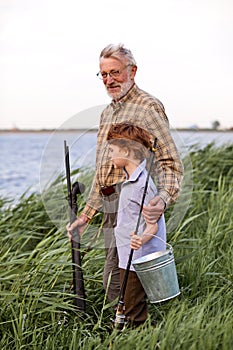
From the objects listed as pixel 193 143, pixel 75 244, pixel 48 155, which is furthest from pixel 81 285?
pixel 193 143

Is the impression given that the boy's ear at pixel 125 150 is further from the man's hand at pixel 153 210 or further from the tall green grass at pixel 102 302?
the tall green grass at pixel 102 302

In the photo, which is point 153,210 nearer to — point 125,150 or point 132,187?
point 132,187

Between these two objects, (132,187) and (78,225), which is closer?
(132,187)

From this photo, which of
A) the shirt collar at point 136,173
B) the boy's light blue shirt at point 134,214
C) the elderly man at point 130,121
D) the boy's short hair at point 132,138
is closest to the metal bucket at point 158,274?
the boy's light blue shirt at point 134,214

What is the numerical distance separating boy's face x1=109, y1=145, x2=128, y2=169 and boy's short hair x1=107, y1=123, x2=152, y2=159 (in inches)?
0.7

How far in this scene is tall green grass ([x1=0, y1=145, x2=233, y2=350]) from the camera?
2.49m

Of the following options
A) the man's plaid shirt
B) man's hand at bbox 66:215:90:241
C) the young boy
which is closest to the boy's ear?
the young boy

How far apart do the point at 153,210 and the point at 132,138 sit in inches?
12.2

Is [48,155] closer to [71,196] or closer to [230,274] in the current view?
[71,196]

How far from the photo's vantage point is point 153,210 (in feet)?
8.87

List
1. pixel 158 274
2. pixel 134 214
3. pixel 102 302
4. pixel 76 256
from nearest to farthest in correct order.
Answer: pixel 158 274, pixel 134 214, pixel 76 256, pixel 102 302

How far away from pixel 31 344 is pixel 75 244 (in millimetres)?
517

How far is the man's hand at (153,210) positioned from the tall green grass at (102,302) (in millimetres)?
369

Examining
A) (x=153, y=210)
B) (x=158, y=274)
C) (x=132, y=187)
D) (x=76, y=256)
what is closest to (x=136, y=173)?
(x=132, y=187)
